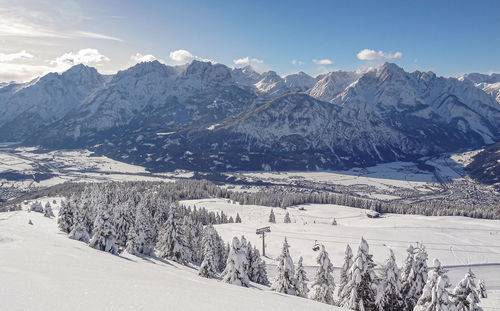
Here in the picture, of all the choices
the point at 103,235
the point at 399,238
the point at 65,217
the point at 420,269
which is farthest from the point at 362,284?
the point at 399,238

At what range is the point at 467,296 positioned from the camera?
3534cm

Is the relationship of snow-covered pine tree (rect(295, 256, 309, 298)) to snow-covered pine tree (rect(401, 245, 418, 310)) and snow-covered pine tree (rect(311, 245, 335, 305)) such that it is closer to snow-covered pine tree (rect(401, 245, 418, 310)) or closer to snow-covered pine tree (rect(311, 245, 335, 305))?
snow-covered pine tree (rect(311, 245, 335, 305))

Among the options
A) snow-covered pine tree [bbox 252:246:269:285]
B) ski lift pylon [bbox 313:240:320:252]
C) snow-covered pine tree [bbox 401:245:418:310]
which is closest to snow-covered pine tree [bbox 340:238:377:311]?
snow-covered pine tree [bbox 401:245:418:310]

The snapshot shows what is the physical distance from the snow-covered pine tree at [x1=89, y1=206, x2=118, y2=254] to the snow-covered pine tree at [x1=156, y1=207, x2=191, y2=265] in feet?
50.3

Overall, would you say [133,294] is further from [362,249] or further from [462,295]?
[462,295]

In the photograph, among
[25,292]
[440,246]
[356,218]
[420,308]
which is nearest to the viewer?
[25,292]

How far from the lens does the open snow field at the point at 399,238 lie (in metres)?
110

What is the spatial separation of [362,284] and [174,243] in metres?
42.3

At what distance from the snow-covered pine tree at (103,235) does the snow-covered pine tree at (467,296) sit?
50078 mm

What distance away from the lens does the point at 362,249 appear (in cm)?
3944

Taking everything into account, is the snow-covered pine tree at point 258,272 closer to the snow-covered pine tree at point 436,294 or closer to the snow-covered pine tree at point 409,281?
the snow-covered pine tree at point 409,281

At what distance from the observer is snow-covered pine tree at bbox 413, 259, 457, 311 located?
31875 millimetres

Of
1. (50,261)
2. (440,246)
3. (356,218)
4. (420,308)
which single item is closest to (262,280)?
(420,308)

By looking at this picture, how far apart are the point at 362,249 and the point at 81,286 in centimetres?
3069
